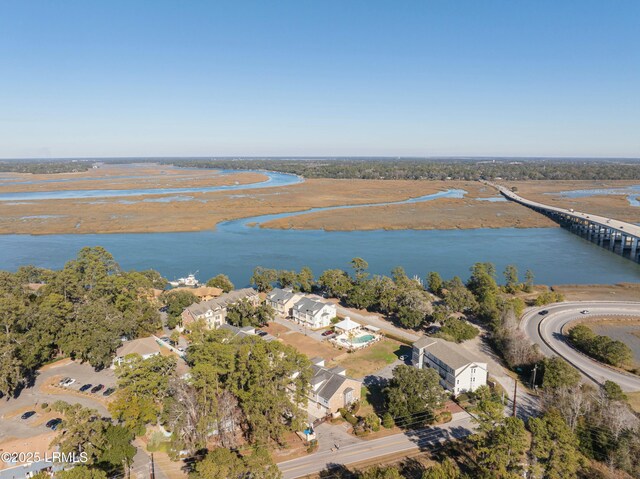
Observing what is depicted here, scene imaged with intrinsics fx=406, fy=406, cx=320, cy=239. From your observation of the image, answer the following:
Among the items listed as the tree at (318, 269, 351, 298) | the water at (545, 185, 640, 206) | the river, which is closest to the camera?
the tree at (318, 269, 351, 298)

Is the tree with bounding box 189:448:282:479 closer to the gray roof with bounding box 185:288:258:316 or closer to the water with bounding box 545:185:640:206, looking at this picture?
the gray roof with bounding box 185:288:258:316

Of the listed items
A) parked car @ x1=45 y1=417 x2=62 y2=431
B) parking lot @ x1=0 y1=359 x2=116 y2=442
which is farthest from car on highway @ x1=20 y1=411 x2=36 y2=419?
parked car @ x1=45 y1=417 x2=62 y2=431

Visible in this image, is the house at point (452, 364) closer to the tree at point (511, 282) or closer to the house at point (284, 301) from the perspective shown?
the house at point (284, 301)

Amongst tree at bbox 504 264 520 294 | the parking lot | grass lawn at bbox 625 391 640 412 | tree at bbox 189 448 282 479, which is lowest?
grass lawn at bbox 625 391 640 412

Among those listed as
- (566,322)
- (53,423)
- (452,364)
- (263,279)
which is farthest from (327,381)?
(566,322)

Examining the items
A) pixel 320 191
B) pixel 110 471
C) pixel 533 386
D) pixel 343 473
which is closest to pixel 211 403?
pixel 110 471

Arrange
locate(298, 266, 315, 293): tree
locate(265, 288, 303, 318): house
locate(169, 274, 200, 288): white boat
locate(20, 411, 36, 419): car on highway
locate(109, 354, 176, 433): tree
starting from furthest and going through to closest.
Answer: locate(169, 274, 200, 288): white boat → locate(298, 266, 315, 293): tree → locate(265, 288, 303, 318): house → locate(20, 411, 36, 419): car on highway → locate(109, 354, 176, 433): tree
